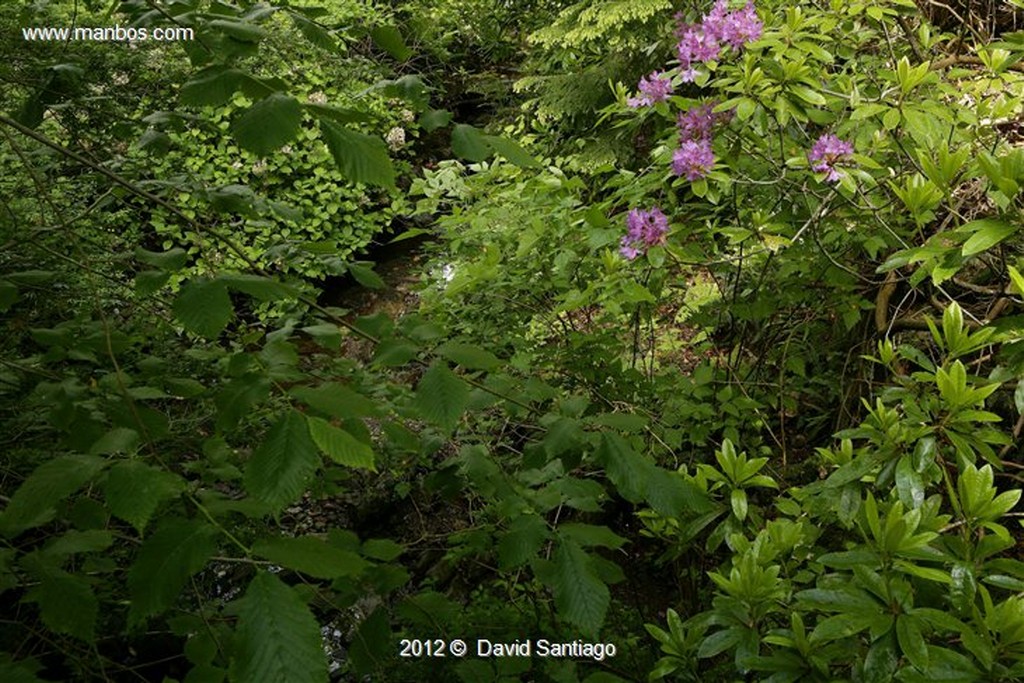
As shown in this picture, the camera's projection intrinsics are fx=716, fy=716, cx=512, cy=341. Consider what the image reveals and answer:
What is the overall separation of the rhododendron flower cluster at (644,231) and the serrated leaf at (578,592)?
111 centimetres

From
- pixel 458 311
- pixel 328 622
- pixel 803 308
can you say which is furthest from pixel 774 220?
pixel 328 622

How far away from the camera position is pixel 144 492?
888 millimetres

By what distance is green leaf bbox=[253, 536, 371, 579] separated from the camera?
0.77 m

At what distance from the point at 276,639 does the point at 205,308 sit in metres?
0.48

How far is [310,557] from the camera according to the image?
80 centimetres

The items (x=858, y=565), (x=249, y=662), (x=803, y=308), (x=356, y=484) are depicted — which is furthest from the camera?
(x=356, y=484)

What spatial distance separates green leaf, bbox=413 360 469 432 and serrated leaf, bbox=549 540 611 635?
27 cm

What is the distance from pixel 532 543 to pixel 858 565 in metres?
A: 0.52

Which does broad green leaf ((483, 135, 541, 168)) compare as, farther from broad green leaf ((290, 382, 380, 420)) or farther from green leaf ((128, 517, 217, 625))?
green leaf ((128, 517, 217, 625))

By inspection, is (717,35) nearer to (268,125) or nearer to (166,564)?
(268,125)

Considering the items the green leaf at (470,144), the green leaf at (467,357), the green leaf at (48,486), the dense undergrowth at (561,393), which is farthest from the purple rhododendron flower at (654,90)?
the green leaf at (48,486)

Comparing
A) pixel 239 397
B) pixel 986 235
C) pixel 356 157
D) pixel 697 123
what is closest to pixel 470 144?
pixel 356 157

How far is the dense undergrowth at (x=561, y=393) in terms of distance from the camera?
1.03 meters

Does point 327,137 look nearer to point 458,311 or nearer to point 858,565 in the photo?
point 858,565
